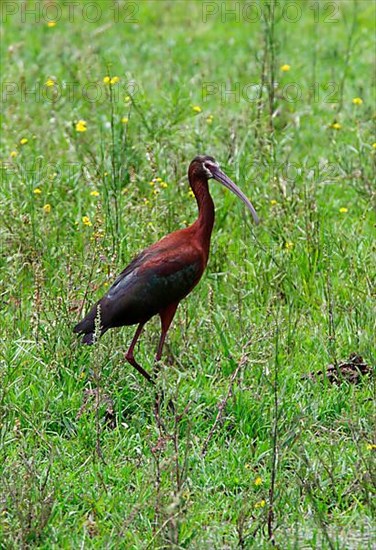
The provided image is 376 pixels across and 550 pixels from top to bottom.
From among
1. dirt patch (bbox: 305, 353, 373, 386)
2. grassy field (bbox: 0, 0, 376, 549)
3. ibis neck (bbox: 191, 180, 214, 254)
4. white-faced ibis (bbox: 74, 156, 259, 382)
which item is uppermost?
ibis neck (bbox: 191, 180, 214, 254)

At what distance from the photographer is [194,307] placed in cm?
633

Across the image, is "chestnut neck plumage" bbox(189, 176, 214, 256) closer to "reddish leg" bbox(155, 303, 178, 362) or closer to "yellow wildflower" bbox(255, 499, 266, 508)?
"reddish leg" bbox(155, 303, 178, 362)

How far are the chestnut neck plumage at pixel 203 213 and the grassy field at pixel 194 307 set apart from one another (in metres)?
0.44

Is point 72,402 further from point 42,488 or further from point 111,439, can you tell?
point 42,488

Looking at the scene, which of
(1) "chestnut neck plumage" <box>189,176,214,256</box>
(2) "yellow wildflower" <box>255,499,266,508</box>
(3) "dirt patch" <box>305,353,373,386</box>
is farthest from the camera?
(1) "chestnut neck plumage" <box>189,176,214,256</box>

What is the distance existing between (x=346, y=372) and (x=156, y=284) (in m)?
0.96

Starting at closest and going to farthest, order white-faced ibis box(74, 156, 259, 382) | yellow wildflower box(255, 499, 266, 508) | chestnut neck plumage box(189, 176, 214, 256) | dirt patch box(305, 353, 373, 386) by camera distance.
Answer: yellow wildflower box(255, 499, 266, 508) → white-faced ibis box(74, 156, 259, 382) → dirt patch box(305, 353, 373, 386) → chestnut neck plumage box(189, 176, 214, 256)

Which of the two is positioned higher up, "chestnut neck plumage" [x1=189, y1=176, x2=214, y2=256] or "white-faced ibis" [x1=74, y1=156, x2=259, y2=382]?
"chestnut neck plumage" [x1=189, y1=176, x2=214, y2=256]

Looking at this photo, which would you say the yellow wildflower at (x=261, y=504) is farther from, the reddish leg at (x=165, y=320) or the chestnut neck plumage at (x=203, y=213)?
the chestnut neck plumage at (x=203, y=213)

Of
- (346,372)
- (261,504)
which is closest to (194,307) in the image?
(346,372)

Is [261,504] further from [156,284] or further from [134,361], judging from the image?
[156,284]

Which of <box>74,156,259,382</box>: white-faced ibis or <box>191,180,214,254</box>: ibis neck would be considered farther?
<box>191,180,214,254</box>: ibis neck

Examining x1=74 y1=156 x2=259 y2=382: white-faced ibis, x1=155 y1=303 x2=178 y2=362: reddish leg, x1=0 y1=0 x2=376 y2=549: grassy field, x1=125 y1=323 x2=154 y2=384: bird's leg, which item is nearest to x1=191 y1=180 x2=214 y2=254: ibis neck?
x1=74 y1=156 x2=259 y2=382: white-faced ibis

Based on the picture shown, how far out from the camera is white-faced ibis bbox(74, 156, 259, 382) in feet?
18.5
